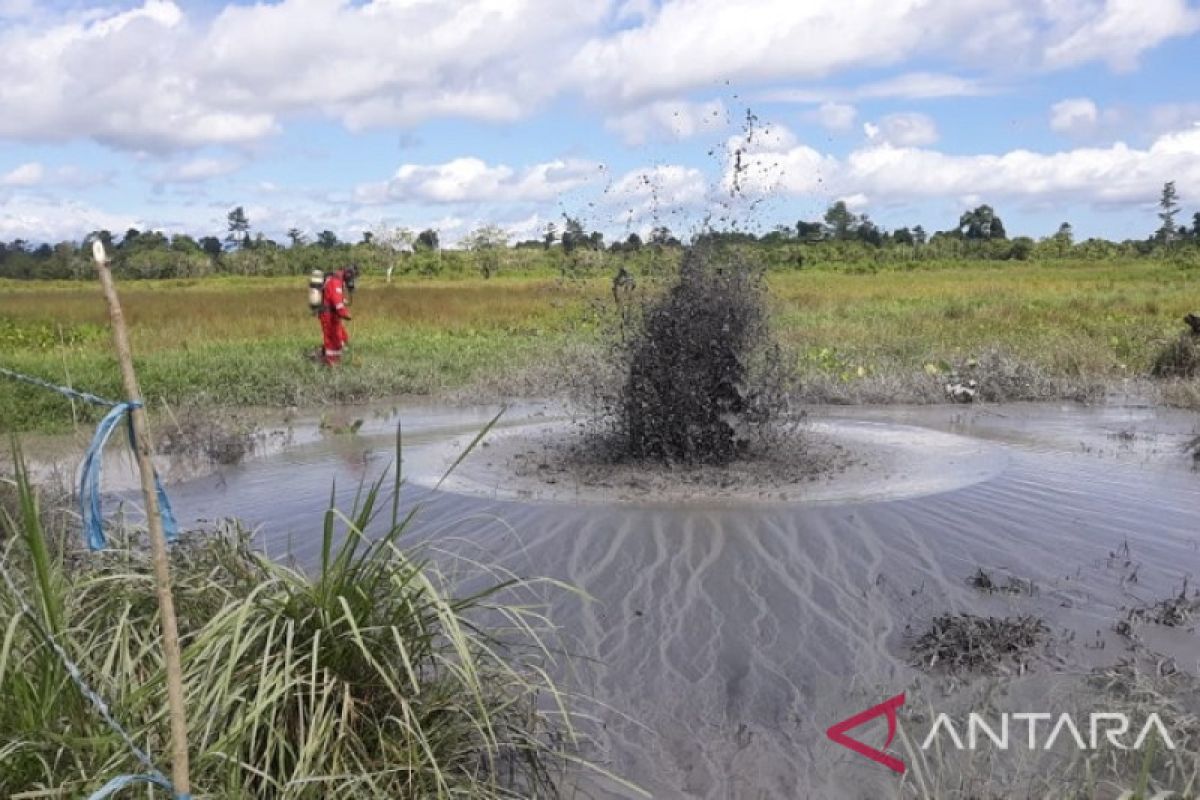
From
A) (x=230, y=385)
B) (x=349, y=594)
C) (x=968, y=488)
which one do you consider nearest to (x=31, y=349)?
(x=230, y=385)

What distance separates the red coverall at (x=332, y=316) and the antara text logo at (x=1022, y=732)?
40.0 feet

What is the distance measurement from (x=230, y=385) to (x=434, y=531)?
7.84m

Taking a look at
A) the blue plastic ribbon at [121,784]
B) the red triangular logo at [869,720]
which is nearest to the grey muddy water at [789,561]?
the red triangular logo at [869,720]

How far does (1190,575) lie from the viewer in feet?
18.9

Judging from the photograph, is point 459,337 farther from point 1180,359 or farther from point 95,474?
point 95,474

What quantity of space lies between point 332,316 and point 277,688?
42.5ft

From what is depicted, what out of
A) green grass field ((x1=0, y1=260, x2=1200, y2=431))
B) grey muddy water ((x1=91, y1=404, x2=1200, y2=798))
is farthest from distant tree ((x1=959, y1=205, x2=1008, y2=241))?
grey muddy water ((x1=91, y1=404, x2=1200, y2=798))

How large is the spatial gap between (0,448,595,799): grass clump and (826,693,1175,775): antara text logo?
3.74 feet

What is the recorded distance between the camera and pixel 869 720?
4.11m

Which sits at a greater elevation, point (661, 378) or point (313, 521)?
point (661, 378)

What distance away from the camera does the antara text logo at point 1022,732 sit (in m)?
3.70

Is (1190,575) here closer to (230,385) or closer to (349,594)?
(349,594)

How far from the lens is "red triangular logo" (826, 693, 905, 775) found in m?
3.79

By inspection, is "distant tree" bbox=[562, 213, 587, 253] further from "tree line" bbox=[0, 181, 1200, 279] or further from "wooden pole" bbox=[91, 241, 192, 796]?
"tree line" bbox=[0, 181, 1200, 279]
